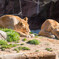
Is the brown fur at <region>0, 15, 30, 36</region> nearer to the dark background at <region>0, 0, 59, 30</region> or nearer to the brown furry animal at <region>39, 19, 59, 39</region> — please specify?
the brown furry animal at <region>39, 19, 59, 39</region>

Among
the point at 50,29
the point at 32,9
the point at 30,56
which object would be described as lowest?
the point at 50,29

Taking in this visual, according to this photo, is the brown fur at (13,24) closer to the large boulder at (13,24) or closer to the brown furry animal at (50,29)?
the large boulder at (13,24)

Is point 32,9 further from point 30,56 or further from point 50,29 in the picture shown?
point 30,56

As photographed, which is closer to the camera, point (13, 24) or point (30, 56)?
point (30, 56)

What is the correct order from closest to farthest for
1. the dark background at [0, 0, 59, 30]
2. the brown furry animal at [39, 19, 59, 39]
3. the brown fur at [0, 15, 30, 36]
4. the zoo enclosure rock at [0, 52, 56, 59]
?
the zoo enclosure rock at [0, 52, 56, 59], the brown fur at [0, 15, 30, 36], the brown furry animal at [39, 19, 59, 39], the dark background at [0, 0, 59, 30]

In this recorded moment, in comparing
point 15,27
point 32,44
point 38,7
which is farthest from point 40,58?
point 38,7

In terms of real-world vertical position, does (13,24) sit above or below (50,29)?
above

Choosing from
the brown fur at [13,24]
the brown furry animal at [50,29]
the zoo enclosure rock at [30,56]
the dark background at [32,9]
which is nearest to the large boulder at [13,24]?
the brown fur at [13,24]

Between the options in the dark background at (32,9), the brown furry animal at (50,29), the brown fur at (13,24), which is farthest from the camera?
the dark background at (32,9)

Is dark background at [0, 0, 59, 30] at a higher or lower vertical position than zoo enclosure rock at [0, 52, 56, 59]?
higher

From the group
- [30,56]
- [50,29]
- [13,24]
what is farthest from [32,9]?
[30,56]

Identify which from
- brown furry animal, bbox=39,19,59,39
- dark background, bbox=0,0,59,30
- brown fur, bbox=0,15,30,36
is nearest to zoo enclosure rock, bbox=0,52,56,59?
brown fur, bbox=0,15,30,36

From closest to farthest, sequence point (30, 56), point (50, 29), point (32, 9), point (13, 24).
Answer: point (30, 56)
point (13, 24)
point (50, 29)
point (32, 9)

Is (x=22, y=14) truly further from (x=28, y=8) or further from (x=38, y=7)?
(x=38, y=7)
